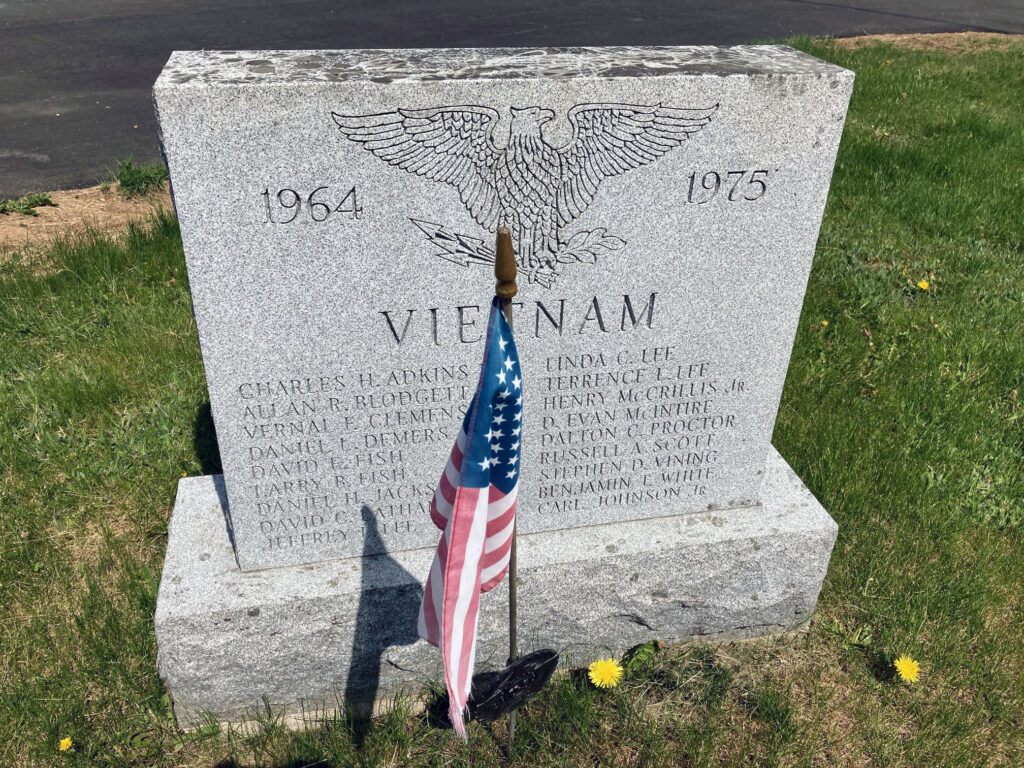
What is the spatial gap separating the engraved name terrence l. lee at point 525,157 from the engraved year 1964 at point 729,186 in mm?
150

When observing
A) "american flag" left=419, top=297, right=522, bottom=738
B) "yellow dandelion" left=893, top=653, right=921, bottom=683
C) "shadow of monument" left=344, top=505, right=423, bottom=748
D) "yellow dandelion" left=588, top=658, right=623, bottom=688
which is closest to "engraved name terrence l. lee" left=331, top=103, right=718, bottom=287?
"american flag" left=419, top=297, right=522, bottom=738

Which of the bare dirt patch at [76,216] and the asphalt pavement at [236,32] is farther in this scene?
the asphalt pavement at [236,32]

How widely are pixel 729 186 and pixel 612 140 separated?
40cm

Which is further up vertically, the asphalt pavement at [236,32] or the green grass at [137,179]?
the asphalt pavement at [236,32]

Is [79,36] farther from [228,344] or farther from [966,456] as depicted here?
[966,456]

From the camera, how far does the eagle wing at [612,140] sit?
209cm

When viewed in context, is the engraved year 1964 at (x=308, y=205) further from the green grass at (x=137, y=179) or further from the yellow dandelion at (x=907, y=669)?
the green grass at (x=137, y=179)

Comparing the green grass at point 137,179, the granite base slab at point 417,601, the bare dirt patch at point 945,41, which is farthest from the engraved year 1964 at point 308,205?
the bare dirt patch at point 945,41

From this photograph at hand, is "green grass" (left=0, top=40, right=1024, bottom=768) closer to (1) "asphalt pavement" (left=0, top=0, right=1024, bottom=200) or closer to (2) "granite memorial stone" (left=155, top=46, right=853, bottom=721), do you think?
(2) "granite memorial stone" (left=155, top=46, right=853, bottom=721)

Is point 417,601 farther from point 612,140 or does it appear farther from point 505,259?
point 612,140

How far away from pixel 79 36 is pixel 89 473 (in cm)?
945

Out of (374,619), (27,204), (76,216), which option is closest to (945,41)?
(76,216)

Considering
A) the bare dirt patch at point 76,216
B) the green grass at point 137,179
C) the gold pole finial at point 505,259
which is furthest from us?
the green grass at point 137,179

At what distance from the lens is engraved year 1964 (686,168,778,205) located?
7.42 ft
